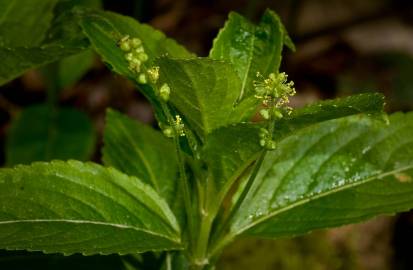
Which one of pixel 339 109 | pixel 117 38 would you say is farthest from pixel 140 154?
pixel 339 109

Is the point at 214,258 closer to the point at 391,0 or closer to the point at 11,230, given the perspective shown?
the point at 11,230

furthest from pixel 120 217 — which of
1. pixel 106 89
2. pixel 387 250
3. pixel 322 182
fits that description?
pixel 106 89

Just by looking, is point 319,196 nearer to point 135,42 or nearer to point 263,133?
point 263,133

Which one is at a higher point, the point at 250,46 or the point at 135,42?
the point at 135,42

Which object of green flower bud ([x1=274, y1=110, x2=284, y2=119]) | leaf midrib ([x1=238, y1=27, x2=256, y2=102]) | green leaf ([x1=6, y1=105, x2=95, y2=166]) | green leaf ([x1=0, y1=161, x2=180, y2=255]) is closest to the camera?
green flower bud ([x1=274, y1=110, x2=284, y2=119])

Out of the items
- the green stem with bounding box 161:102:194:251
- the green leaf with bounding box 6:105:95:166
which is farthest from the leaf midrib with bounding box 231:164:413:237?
the green leaf with bounding box 6:105:95:166

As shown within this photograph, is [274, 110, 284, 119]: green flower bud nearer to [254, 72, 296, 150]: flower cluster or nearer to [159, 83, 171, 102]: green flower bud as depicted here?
[254, 72, 296, 150]: flower cluster
